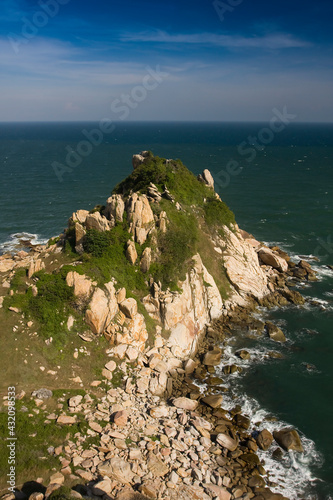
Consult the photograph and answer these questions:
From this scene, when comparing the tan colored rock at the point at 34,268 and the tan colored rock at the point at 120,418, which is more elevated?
the tan colored rock at the point at 34,268

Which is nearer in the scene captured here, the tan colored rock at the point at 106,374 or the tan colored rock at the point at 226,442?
the tan colored rock at the point at 226,442

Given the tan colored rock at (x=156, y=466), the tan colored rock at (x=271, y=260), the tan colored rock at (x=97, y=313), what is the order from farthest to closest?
1. the tan colored rock at (x=271, y=260)
2. the tan colored rock at (x=97, y=313)
3. the tan colored rock at (x=156, y=466)

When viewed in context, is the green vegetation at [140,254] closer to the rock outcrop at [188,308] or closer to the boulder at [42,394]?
the rock outcrop at [188,308]

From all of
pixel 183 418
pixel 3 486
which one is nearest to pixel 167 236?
pixel 183 418

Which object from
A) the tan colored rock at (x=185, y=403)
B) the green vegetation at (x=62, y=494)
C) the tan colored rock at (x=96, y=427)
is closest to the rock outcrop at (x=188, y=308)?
the tan colored rock at (x=185, y=403)

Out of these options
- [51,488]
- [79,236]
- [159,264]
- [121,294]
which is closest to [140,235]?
[159,264]

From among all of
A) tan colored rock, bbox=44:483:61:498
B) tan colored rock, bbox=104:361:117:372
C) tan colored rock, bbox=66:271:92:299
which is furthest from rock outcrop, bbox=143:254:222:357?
tan colored rock, bbox=44:483:61:498

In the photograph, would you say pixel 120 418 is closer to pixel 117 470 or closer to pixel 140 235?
pixel 117 470

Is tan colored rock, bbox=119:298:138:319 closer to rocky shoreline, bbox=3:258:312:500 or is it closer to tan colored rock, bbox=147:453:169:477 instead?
rocky shoreline, bbox=3:258:312:500

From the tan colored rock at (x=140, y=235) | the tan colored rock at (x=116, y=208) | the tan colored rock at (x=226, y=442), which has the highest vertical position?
the tan colored rock at (x=116, y=208)
